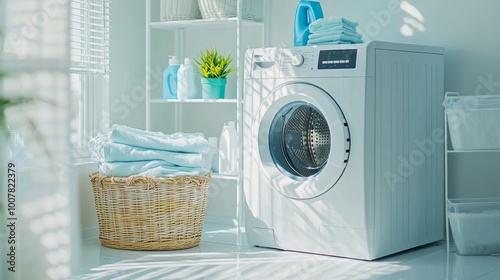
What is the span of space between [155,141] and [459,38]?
143 centimetres

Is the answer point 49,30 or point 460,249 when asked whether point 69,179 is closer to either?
point 49,30

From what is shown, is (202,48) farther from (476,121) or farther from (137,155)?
(476,121)

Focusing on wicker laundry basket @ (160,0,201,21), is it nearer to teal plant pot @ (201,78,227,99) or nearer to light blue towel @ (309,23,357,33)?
teal plant pot @ (201,78,227,99)

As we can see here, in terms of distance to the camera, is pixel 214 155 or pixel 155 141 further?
pixel 214 155

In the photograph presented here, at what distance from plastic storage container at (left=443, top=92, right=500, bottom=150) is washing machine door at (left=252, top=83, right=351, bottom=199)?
1.64 feet

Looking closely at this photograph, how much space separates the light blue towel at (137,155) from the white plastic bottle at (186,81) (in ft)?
1.88

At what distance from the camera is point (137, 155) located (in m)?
3.20

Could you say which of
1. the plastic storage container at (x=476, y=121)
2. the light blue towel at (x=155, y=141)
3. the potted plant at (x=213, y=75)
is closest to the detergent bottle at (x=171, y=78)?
the potted plant at (x=213, y=75)

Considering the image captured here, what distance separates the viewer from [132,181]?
314 cm

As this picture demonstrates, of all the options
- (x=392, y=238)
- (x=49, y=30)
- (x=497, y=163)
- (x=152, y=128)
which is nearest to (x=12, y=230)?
(x=49, y=30)

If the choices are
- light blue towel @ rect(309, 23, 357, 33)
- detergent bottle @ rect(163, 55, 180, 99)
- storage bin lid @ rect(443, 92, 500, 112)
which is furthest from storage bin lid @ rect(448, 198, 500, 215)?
detergent bottle @ rect(163, 55, 180, 99)

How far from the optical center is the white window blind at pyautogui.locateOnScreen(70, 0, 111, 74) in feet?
11.7

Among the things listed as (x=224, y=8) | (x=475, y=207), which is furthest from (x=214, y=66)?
(x=475, y=207)

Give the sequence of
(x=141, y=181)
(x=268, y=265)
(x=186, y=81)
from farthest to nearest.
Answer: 1. (x=186, y=81)
2. (x=141, y=181)
3. (x=268, y=265)
